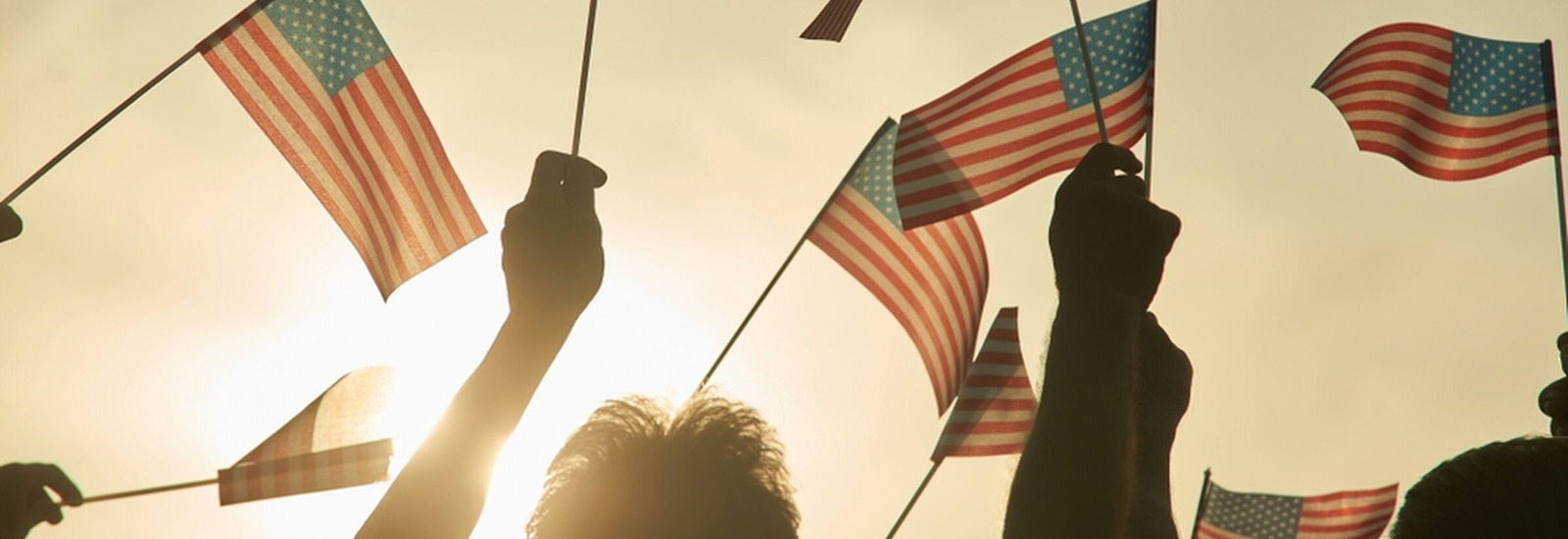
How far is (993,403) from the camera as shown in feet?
27.6

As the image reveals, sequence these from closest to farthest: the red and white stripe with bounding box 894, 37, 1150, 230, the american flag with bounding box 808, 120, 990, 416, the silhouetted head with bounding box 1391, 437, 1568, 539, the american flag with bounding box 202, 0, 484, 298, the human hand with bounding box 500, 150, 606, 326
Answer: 1. the silhouetted head with bounding box 1391, 437, 1568, 539
2. the human hand with bounding box 500, 150, 606, 326
3. the american flag with bounding box 202, 0, 484, 298
4. the red and white stripe with bounding box 894, 37, 1150, 230
5. the american flag with bounding box 808, 120, 990, 416

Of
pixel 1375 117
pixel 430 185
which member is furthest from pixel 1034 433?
pixel 1375 117

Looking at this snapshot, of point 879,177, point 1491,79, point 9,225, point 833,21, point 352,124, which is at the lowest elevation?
point 9,225

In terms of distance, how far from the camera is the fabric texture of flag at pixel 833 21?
266 inches

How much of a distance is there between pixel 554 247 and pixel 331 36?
3.89 metres

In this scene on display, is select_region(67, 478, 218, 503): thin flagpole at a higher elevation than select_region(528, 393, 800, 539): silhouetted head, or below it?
below

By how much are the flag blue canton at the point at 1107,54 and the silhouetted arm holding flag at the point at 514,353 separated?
4421mm

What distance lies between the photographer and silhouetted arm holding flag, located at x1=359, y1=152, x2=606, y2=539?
2.12 metres

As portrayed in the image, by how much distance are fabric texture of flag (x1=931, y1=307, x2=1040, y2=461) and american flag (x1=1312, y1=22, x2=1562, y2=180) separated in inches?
93.1

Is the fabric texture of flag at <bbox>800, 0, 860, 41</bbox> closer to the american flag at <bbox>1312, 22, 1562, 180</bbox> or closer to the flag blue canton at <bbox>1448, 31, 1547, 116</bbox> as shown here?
the american flag at <bbox>1312, 22, 1562, 180</bbox>

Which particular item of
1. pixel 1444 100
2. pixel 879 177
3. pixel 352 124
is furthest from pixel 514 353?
pixel 1444 100

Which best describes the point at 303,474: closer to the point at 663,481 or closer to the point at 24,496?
the point at 24,496

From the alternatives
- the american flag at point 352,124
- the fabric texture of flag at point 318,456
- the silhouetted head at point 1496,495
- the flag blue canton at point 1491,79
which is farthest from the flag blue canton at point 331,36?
the flag blue canton at point 1491,79

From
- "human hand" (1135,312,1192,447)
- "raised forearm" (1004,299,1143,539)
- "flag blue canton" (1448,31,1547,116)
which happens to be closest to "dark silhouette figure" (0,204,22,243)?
"human hand" (1135,312,1192,447)
